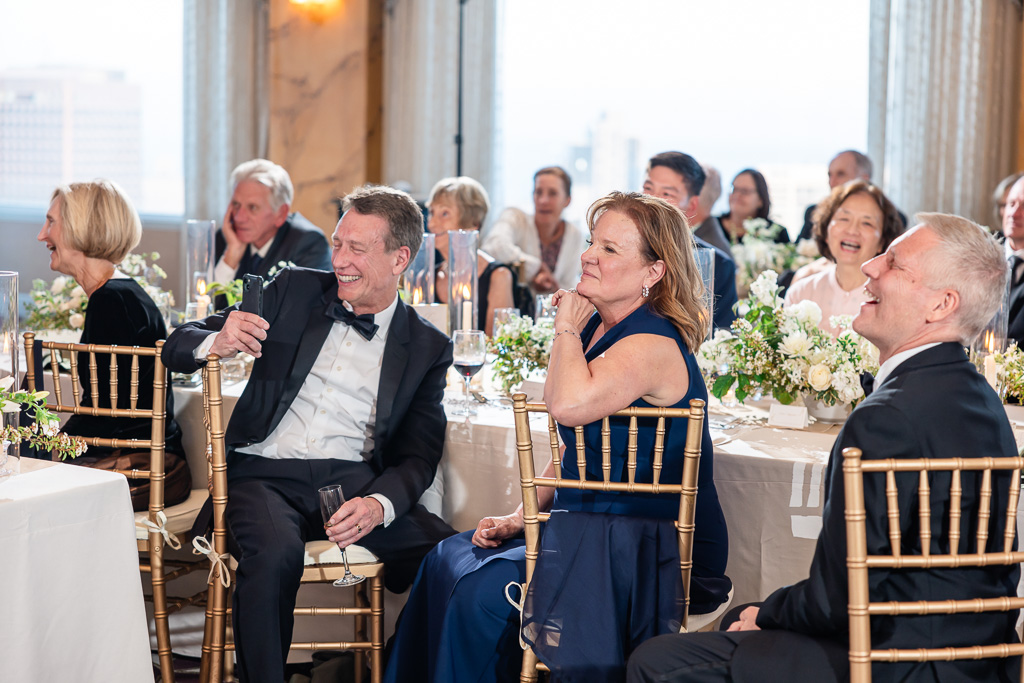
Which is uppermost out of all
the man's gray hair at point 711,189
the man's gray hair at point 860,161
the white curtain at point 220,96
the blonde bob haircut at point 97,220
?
the white curtain at point 220,96

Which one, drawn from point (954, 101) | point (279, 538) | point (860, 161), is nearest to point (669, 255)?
point (279, 538)

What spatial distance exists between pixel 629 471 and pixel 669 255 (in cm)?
52

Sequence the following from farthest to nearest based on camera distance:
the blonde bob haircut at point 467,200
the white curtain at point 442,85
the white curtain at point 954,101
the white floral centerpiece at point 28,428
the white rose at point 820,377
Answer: the white curtain at point 442,85 → the white curtain at point 954,101 → the blonde bob haircut at point 467,200 → the white rose at point 820,377 → the white floral centerpiece at point 28,428

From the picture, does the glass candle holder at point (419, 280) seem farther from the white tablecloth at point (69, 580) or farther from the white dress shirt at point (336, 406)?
the white tablecloth at point (69, 580)

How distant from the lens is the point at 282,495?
104 inches

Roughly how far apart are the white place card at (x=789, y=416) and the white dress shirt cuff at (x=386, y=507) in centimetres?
105

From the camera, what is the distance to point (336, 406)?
276cm

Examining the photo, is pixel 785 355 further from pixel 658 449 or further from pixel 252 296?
pixel 252 296

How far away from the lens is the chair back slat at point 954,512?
1565mm

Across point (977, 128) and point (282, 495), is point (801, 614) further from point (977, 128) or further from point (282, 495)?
point (977, 128)

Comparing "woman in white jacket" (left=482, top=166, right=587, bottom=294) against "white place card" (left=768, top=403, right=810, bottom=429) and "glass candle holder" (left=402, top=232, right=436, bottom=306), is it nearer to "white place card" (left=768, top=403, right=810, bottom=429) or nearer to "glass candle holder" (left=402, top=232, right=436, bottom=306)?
"glass candle holder" (left=402, top=232, right=436, bottom=306)

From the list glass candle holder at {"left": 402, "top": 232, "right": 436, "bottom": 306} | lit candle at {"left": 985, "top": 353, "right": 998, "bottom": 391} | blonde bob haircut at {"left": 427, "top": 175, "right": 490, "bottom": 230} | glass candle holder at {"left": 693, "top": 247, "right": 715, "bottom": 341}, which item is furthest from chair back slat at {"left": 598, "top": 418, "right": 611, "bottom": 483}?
blonde bob haircut at {"left": 427, "top": 175, "right": 490, "bottom": 230}

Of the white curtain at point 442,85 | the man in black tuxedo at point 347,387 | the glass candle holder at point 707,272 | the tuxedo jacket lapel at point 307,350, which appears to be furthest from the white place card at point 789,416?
the white curtain at point 442,85

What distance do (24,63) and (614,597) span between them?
26.2 feet
